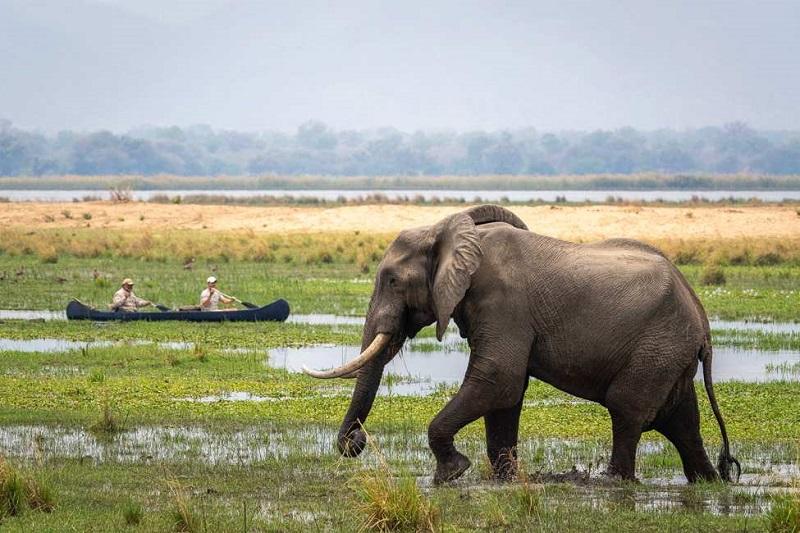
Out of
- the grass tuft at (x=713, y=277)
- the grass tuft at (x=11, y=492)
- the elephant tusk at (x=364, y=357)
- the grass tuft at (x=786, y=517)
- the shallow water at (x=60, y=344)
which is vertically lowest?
the grass tuft at (x=713, y=277)

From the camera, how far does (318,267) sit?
1531 inches

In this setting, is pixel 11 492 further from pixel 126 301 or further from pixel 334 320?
pixel 334 320

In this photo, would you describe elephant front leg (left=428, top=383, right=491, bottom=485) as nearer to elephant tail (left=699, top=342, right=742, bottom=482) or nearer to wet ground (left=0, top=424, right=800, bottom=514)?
wet ground (left=0, top=424, right=800, bottom=514)

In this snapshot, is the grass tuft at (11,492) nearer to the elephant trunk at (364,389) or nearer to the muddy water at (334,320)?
the elephant trunk at (364,389)

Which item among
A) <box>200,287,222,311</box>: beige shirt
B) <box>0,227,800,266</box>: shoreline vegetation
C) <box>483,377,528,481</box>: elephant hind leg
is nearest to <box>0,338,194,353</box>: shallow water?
<box>200,287,222,311</box>: beige shirt

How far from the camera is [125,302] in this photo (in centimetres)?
2531

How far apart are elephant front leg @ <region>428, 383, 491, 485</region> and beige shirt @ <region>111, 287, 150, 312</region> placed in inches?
563

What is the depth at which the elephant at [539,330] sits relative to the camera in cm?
1178

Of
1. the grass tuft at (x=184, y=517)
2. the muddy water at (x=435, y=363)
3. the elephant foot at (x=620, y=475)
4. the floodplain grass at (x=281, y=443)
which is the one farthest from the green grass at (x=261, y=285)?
the grass tuft at (x=184, y=517)

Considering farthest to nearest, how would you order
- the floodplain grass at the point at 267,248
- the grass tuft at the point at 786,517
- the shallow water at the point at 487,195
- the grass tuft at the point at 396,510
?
the shallow water at the point at 487,195 → the floodplain grass at the point at 267,248 → the grass tuft at the point at 396,510 → the grass tuft at the point at 786,517

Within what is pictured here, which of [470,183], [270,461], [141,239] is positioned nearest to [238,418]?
[270,461]

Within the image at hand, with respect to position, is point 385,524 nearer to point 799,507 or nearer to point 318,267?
point 799,507

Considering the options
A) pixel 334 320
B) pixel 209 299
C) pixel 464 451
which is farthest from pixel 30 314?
pixel 464 451

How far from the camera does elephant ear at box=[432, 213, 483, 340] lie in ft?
38.2
